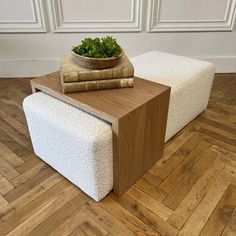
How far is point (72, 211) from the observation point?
844 millimetres

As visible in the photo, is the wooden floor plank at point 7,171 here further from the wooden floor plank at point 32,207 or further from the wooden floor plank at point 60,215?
the wooden floor plank at point 60,215

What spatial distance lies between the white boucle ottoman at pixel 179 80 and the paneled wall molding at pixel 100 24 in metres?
0.58

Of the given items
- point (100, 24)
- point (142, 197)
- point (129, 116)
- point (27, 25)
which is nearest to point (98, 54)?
point (129, 116)

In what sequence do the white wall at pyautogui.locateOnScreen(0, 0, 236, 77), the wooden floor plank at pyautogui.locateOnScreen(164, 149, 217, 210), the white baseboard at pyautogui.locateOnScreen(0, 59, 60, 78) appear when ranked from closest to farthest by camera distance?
the wooden floor plank at pyautogui.locateOnScreen(164, 149, 217, 210)
the white wall at pyautogui.locateOnScreen(0, 0, 236, 77)
the white baseboard at pyautogui.locateOnScreen(0, 59, 60, 78)

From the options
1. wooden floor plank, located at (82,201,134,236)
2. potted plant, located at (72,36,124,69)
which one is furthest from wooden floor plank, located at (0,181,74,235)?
potted plant, located at (72,36,124,69)

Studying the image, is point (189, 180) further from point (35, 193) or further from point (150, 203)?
point (35, 193)

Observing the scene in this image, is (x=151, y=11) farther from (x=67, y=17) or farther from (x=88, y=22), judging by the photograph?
(x=67, y=17)

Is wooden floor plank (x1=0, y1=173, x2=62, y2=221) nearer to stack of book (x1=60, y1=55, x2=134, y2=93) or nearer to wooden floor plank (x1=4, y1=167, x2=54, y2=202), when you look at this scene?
wooden floor plank (x1=4, y1=167, x2=54, y2=202)

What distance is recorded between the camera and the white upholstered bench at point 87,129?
78cm

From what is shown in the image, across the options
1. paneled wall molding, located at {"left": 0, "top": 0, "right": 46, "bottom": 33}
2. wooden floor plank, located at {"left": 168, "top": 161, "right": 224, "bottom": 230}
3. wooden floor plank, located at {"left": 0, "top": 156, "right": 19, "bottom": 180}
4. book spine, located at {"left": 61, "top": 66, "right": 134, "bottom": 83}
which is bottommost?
wooden floor plank, located at {"left": 168, "top": 161, "right": 224, "bottom": 230}

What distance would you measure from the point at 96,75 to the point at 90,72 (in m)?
0.02

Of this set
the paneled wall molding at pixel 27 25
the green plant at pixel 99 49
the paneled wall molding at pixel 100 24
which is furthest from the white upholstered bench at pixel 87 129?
the paneled wall molding at pixel 27 25

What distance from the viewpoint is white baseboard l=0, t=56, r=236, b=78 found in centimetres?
192

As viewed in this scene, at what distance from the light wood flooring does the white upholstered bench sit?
69mm
